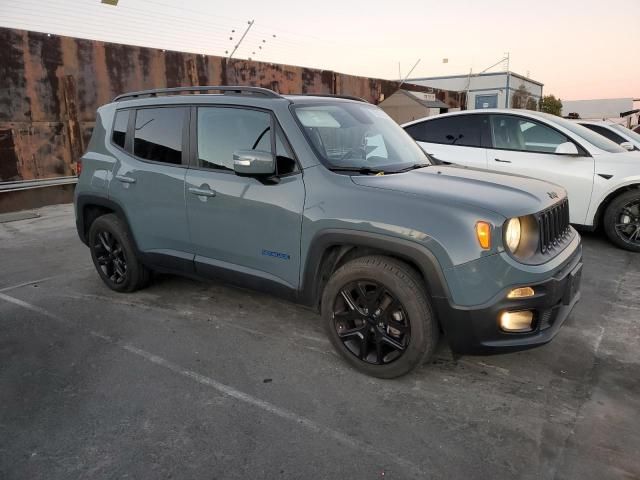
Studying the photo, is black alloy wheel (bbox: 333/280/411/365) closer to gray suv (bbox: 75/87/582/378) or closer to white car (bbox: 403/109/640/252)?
gray suv (bbox: 75/87/582/378)

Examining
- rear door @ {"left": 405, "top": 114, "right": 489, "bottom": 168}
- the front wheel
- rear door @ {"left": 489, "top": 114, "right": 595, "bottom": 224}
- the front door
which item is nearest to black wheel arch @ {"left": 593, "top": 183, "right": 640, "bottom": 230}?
rear door @ {"left": 489, "top": 114, "right": 595, "bottom": 224}

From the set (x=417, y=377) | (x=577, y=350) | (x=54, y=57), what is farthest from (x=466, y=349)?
(x=54, y=57)

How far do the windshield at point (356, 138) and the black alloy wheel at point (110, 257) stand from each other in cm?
226

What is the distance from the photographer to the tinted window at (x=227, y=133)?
11.2 ft

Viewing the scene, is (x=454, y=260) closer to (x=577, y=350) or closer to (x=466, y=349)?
(x=466, y=349)

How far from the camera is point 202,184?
361 cm

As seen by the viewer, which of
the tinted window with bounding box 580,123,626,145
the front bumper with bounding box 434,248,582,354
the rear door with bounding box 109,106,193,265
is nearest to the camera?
the front bumper with bounding box 434,248,582,354

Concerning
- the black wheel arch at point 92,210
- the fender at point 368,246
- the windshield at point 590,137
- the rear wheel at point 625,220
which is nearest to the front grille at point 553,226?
the fender at point 368,246

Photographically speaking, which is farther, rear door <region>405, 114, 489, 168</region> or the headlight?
rear door <region>405, 114, 489, 168</region>

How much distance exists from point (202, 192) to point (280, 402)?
5.40 ft

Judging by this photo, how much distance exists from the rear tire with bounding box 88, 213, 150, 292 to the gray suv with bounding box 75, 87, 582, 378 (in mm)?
29

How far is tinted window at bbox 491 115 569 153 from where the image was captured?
19.9 ft

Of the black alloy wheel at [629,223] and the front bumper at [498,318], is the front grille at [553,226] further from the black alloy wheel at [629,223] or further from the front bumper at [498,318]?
the black alloy wheel at [629,223]

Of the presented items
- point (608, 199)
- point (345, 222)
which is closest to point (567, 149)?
point (608, 199)
